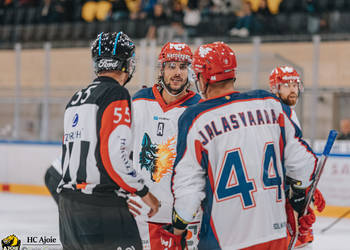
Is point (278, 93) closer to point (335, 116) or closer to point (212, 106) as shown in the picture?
point (212, 106)

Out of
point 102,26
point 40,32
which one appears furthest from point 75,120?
point 40,32

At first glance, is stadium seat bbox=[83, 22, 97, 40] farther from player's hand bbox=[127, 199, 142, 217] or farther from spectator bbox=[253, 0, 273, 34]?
player's hand bbox=[127, 199, 142, 217]

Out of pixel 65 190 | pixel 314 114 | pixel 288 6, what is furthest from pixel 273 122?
pixel 288 6

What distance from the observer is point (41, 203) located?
8.02 m

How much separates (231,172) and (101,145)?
1.61 feet

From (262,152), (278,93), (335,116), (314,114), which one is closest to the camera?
(262,152)

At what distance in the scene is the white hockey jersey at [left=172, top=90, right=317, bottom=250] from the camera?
6.89 ft

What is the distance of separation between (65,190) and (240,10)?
370 inches

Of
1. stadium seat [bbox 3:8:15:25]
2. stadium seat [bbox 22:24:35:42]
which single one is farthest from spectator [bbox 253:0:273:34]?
stadium seat [bbox 3:8:15:25]

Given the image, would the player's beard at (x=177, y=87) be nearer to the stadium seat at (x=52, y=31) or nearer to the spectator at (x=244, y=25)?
the spectator at (x=244, y=25)

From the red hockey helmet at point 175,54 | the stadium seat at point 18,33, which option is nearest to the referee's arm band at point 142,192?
the red hockey helmet at point 175,54

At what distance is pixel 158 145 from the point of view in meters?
3.22

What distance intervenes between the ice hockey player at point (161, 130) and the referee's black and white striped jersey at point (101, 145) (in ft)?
2.86

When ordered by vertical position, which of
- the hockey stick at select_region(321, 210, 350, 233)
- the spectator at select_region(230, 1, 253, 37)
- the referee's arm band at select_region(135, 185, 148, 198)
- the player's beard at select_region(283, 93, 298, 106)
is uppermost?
the spectator at select_region(230, 1, 253, 37)
